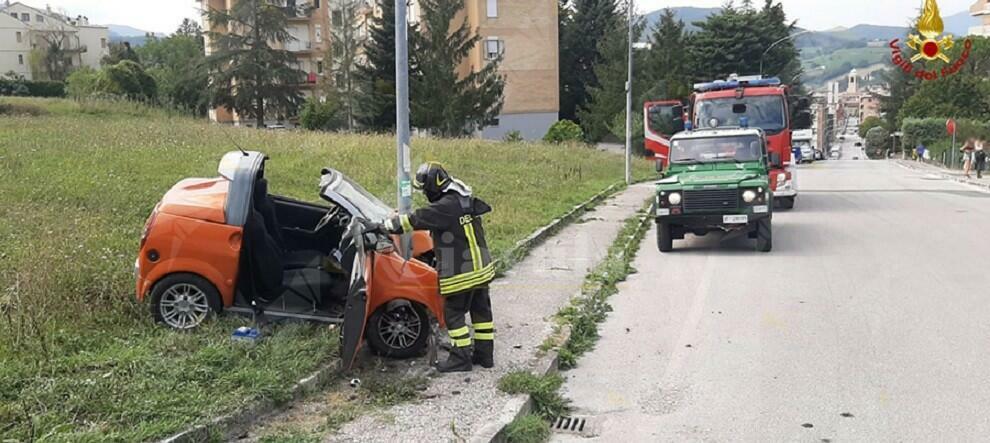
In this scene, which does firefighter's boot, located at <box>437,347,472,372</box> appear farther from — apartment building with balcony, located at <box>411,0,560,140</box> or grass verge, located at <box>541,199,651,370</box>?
apartment building with balcony, located at <box>411,0,560,140</box>

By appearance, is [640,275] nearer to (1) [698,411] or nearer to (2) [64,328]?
(1) [698,411]

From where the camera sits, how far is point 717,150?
14.2m

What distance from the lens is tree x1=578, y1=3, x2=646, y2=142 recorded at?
46.1m

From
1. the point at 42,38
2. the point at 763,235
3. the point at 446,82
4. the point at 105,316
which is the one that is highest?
the point at 42,38

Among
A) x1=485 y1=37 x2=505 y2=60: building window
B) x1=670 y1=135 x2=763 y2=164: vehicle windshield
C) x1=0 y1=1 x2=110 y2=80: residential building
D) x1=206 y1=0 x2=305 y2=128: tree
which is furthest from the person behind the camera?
x1=0 y1=1 x2=110 y2=80: residential building

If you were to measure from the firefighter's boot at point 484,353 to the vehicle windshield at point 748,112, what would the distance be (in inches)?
531

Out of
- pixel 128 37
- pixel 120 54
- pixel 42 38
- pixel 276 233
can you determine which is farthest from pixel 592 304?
pixel 128 37

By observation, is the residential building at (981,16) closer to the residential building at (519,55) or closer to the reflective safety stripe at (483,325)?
the residential building at (519,55)

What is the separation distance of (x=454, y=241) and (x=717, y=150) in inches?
368

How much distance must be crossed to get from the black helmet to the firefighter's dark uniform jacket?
0.08 meters

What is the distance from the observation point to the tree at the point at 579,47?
58406mm

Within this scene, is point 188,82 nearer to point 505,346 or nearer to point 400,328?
point 505,346

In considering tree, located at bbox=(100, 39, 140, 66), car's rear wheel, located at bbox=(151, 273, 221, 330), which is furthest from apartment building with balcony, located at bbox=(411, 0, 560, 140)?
car's rear wheel, located at bbox=(151, 273, 221, 330)

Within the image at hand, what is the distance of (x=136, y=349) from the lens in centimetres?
550
